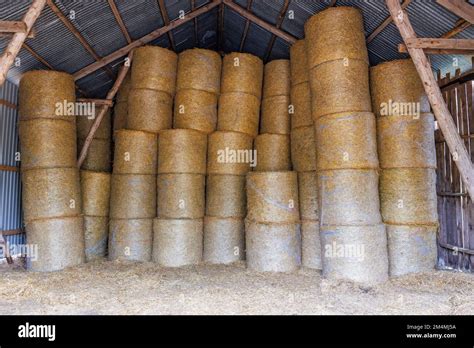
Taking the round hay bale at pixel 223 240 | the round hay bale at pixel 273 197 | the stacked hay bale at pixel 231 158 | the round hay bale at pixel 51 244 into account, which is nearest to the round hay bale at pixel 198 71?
the stacked hay bale at pixel 231 158

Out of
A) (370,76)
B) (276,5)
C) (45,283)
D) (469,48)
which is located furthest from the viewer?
(276,5)

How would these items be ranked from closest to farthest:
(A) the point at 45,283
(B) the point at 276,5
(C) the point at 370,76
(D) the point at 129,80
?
(A) the point at 45,283
(C) the point at 370,76
(B) the point at 276,5
(D) the point at 129,80

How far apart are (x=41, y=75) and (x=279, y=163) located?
4561 mm

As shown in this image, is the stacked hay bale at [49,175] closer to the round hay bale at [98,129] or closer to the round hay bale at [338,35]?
the round hay bale at [98,129]

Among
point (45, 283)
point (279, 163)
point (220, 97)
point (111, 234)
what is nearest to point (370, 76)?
point (279, 163)

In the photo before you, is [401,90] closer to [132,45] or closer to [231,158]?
[231,158]

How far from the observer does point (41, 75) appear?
277 inches

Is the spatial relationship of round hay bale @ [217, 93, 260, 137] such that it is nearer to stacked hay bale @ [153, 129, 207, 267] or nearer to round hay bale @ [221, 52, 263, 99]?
round hay bale @ [221, 52, 263, 99]

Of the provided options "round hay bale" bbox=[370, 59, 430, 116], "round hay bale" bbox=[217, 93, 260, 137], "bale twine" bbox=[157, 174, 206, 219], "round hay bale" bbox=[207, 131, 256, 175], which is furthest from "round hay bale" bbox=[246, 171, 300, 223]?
"round hay bale" bbox=[370, 59, 430, 116]

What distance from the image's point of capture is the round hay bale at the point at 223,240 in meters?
7.24

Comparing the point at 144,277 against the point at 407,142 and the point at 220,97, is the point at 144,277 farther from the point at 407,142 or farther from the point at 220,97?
the point at 407,142

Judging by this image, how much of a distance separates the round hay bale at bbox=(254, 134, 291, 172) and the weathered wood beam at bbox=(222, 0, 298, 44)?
2342 millimetres

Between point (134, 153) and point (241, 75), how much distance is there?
2662 millimetres

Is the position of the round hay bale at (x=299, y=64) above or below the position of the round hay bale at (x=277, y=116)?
above
